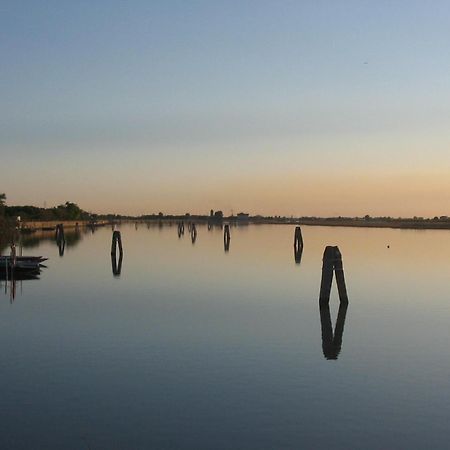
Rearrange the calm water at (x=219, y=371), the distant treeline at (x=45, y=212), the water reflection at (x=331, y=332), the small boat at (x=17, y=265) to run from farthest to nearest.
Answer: the distant treeline at (x=45, y=212), the small boat at (x=17, y=265), the water reflection at (x=331, y=332), the calm water at (x=219, y=371)

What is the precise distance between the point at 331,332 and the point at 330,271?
4.92 meters

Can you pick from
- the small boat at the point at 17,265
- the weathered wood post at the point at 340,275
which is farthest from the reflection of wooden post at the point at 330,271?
the small boat at the point at 17,265

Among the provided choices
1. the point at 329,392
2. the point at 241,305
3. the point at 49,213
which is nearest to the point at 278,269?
the point at 241,305

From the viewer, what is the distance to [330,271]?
27.8 metres

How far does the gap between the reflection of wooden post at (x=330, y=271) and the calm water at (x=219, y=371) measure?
2.44 feet

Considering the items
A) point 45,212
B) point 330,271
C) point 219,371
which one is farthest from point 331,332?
point 45,212

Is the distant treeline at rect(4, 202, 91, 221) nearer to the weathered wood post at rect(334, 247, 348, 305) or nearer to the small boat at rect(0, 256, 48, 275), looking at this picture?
the small boat at rect(0, 256, 48, 275)

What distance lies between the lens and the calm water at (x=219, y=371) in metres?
12.5

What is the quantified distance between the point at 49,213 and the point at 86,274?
112 metres

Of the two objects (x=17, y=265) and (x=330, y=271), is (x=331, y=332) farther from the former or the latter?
(x=17, y=265)

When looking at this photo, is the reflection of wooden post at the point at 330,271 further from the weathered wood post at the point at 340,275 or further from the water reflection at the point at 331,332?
the water reflection at the point at 331,332

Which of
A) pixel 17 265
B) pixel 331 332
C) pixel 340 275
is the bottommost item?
pixel 331 332

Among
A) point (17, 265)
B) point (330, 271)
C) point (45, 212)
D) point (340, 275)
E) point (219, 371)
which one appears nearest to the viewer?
point (219, 371)

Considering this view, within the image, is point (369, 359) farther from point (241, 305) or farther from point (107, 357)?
point (241, 305)
